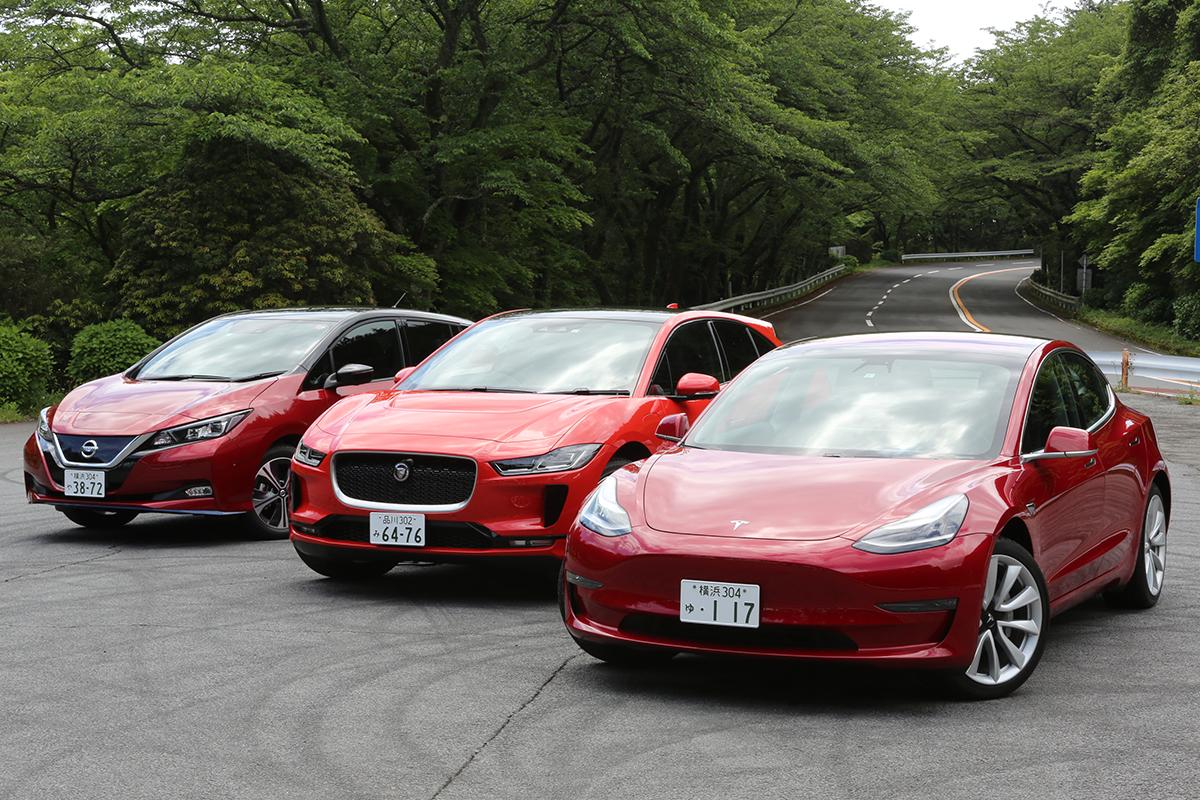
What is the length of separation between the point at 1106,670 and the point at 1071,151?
61.0 meters

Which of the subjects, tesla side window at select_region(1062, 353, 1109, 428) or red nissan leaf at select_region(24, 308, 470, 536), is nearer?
tesla side window at select_region(1062, 353, 1109, 428)

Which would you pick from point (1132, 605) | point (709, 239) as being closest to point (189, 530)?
point (1132, 605)

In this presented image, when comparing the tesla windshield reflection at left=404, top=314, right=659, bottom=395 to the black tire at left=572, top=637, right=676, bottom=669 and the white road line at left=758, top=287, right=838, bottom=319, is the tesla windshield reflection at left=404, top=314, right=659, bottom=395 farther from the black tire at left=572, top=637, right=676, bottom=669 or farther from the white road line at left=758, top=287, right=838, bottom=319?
the white road line at left=758, top=287, right=838, bottom=319

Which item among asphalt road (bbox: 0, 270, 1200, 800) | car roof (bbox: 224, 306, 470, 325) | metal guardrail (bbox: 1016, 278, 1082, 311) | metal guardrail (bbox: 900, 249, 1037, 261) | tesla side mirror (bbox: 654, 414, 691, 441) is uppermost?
car roof (bbox: 224, 306, 470, 325)

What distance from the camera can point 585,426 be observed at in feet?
26.1

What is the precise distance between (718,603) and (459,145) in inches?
1080

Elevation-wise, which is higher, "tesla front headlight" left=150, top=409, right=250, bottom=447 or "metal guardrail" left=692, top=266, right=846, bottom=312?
"tesla front headlight" left=150, top=409, right=250, bottom=447

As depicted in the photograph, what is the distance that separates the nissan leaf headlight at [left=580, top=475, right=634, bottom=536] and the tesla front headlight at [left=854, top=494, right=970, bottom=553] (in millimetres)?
985

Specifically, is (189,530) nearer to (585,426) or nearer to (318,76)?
(585,426)

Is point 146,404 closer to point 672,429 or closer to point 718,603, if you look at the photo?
point 672,429

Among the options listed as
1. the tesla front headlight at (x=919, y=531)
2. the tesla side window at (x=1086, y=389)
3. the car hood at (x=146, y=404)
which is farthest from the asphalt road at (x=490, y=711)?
the car hood at (x=146, y=404)

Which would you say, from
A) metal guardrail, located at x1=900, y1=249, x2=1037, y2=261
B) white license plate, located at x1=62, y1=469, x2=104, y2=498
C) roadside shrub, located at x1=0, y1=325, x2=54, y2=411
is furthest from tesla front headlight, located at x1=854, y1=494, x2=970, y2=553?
metal guardrail, located at x1=900, y1=249, x2=1037, y2=261

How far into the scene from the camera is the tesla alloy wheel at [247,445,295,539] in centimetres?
991

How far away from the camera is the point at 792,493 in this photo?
5773 mm
